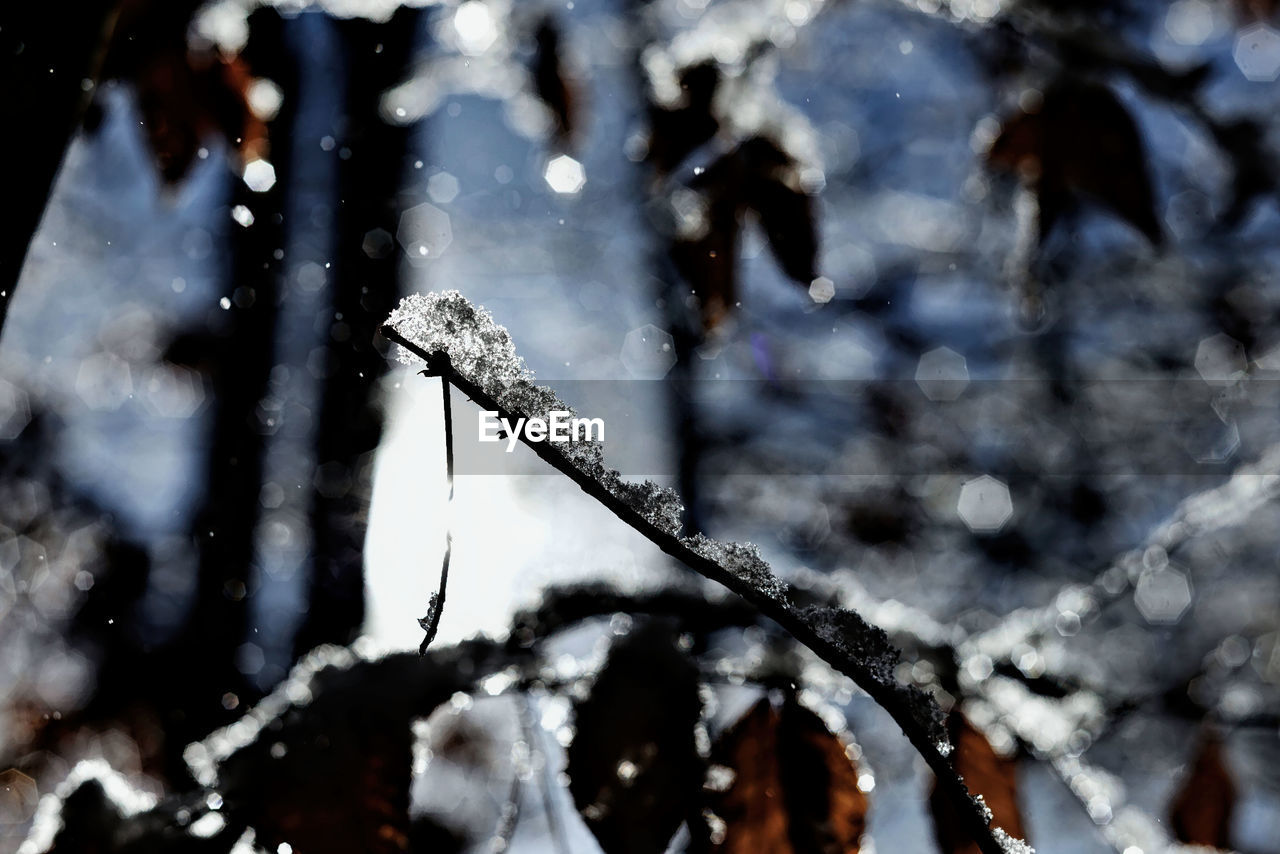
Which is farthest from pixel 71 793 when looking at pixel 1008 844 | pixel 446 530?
pixel 1008 844

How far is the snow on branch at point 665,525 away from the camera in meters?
0.37

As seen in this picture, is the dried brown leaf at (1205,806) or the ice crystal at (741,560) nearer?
the ice crystal at (741,560)

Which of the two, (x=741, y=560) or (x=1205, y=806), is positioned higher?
(x=741, y=560)

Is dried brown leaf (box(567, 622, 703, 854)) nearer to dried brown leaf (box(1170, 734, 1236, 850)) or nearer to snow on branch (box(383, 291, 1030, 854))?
snow on branch (box(383, 291, 1030, 854))

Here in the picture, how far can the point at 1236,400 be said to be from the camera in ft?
11.9

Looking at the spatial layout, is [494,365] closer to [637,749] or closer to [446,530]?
[446,530]

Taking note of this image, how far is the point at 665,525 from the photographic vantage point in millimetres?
453

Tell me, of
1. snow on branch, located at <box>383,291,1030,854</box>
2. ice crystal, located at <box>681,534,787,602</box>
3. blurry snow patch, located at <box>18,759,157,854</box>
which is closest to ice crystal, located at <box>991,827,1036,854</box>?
snow on branch, located at <box>383,291,1030,854</box>

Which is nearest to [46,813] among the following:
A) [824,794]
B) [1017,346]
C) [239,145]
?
[824,794]

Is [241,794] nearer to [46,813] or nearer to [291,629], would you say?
[46,813]

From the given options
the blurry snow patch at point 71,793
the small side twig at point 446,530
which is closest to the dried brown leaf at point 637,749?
the small side twig at point 446,530

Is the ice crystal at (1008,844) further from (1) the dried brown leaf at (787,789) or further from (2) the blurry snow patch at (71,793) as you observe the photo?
(2) the blurry snow patch at (71,793)

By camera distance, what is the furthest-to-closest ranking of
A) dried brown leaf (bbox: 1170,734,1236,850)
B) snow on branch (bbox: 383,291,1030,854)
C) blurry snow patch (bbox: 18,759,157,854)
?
dried brown leaf (bbox: 1170,734,1236,850)
blurry snow patch (bbox: 18,759,157,854)
snow on branch (bbox: 383,291,1030,854)

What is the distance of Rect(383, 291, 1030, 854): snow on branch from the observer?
37 cm
